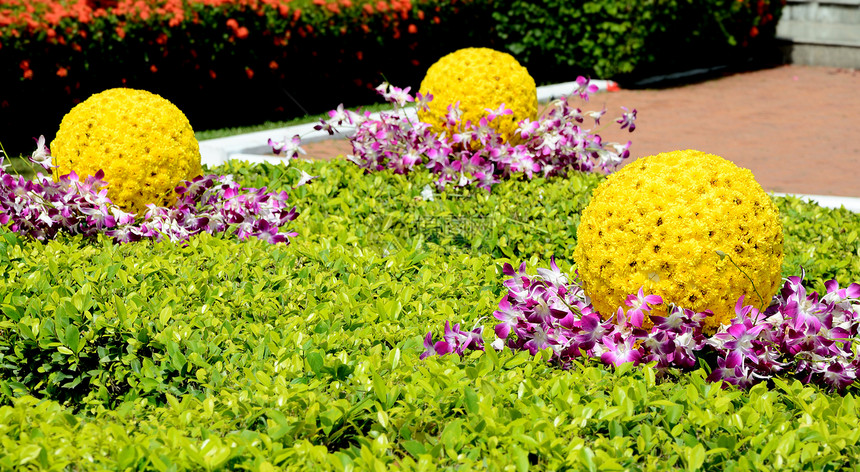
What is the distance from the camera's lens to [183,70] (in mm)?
10062

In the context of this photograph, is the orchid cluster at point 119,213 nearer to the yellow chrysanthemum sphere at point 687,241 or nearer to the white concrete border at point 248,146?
the white concrete border at point 248,146

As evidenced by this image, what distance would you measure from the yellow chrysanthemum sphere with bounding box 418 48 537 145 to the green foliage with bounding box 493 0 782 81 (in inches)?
244

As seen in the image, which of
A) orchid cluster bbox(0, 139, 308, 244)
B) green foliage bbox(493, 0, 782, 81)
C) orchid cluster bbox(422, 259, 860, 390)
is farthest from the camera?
green foliage bbox(493, 0, 782, 81)

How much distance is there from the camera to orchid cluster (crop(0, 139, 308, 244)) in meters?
5.16

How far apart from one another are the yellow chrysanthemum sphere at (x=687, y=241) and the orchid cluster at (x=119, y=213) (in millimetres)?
2153

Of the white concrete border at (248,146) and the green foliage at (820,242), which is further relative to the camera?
the white concrete border at (248,146)

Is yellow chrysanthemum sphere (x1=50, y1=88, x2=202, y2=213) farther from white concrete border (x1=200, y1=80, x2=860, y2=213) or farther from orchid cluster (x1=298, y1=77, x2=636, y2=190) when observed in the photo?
white concrete border (x1=200, y1=80, x2=860, y2=213)

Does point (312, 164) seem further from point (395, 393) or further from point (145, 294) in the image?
point (395, 393)

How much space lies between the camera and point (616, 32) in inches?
506

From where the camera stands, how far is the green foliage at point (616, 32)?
12852 millimetres

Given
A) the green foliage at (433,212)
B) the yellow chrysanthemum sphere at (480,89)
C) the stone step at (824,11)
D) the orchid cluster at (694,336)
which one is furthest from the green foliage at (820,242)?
the stone step at (824,11)

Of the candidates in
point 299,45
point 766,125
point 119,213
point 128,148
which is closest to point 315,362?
point 119,213

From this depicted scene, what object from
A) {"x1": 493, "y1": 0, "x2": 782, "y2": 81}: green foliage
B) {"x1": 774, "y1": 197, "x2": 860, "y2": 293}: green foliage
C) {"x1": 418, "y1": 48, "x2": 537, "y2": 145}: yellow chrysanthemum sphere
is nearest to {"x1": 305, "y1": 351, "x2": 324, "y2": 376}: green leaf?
{"x1": 774, "y1": 197, "x2": 860, "y2": 293}: green foliage

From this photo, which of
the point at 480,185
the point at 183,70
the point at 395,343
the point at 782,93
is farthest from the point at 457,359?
the point at 782,93
